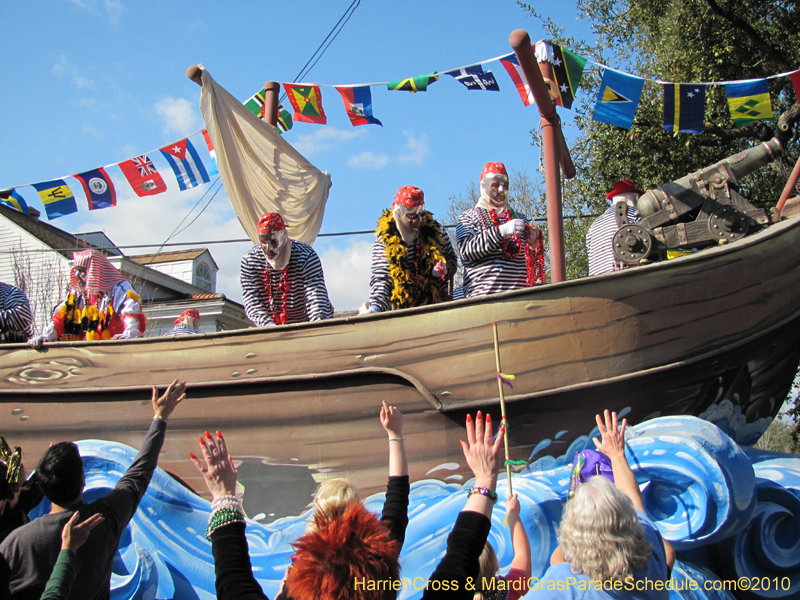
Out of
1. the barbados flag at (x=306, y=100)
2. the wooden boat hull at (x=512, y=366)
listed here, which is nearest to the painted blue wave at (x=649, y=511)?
the wooden boat hull at (x=512, y=366)

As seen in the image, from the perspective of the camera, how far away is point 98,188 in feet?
21.1

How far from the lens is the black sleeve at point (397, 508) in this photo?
171 centimetres

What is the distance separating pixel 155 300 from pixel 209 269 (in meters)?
3.53

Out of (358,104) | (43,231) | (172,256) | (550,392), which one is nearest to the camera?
(550,392)

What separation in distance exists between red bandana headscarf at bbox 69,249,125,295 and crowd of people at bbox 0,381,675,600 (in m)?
3.14

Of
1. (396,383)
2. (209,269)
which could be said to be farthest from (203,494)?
(209,269)

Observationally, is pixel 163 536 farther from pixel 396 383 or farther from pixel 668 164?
pixel 668 164

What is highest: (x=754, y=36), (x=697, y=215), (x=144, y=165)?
(x=754, y=36)

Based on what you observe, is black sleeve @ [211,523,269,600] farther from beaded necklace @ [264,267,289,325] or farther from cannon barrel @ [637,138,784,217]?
cannon barrel @ [637,138,784,217]

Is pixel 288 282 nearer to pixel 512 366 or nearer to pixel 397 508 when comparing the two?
pixel 512 366

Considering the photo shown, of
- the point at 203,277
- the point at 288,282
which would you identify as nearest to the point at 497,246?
the point at 288,282

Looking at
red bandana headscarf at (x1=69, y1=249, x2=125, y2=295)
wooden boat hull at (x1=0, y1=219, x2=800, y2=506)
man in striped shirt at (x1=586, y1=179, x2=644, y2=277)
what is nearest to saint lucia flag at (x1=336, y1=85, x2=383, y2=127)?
red bandana headscarf at (x1=69, y1=249, x2=125, y2=295)

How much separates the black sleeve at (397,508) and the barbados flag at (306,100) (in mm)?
5493

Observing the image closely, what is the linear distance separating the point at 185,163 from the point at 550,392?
510 centimetres
